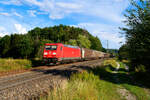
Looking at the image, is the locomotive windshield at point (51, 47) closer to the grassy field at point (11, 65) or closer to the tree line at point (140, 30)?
the grassy field at point (11, 65)

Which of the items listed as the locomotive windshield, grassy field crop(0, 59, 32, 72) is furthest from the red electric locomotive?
grassy field crop(0, 59, 32, 72)

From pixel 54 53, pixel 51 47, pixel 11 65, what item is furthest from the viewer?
pixel 51 47

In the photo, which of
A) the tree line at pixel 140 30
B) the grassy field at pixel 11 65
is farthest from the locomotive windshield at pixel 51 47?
the tree line at pixel 140 30

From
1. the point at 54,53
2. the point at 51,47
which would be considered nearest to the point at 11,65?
the point at 54,53

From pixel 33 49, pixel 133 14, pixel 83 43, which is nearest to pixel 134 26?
pixel 133 14

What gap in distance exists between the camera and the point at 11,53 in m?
51.8

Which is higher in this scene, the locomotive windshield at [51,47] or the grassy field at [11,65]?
the locomotive windshield at [51,47]

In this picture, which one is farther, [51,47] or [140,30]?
[51,47]

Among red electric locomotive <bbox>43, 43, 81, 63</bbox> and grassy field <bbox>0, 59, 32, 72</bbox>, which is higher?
red electric locomotive <bbox>43, 43, 81, 63</bbox>

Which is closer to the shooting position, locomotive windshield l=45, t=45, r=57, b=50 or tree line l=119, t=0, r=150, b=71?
tree line l=119, t=0, r=150, b=71

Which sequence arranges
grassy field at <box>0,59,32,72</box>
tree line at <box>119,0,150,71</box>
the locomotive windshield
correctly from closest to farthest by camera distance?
tree line at <box>119,0,150,71</box>, grassy field at <box>0,59,32,72</box>, the locomotive windshield

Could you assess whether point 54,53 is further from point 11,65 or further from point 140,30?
point 140,30

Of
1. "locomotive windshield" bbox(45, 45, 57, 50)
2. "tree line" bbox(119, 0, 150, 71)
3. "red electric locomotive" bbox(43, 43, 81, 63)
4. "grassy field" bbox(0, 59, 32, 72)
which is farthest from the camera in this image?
"locomotive windshield" bbox(45, 45, 57, 50)

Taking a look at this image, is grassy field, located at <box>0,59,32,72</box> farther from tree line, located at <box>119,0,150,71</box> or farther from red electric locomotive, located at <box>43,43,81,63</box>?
tree line, located at <box>119,0,150,71</box>
